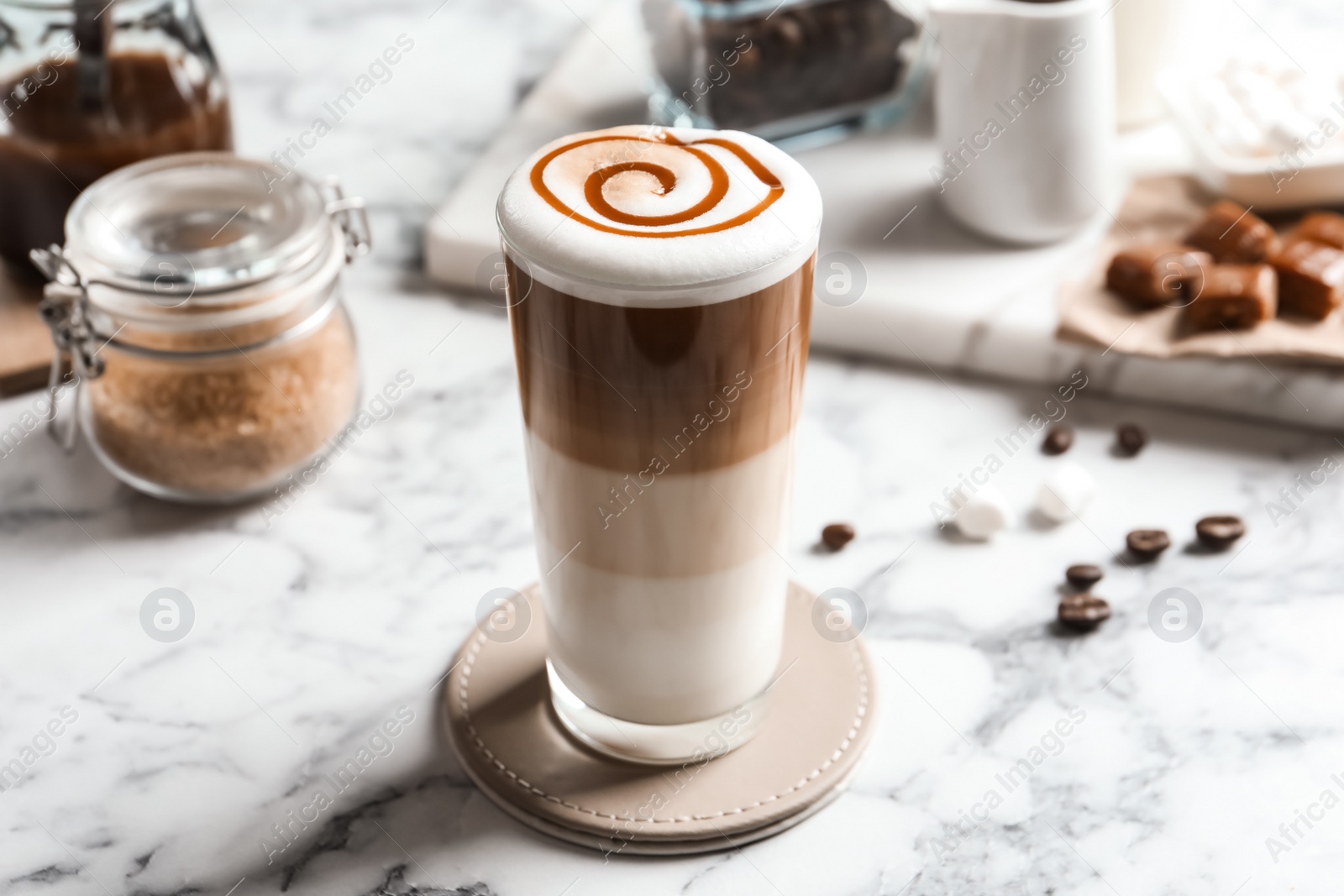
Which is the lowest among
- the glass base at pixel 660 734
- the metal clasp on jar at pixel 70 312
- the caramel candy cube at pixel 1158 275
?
the glass base at pixel 660 734

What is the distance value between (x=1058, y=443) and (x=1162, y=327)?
0.16 meters

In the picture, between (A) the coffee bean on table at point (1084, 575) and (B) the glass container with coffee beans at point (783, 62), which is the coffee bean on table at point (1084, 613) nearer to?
(A) the coffee bean on table at point (1084, 575)

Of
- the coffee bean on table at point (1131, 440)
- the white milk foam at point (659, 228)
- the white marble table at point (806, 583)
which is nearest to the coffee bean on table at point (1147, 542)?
the white marble table at point (806, 583)

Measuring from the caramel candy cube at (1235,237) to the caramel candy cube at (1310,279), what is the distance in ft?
0.09

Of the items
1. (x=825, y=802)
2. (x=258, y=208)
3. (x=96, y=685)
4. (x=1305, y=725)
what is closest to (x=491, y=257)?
(x=258, y=208)

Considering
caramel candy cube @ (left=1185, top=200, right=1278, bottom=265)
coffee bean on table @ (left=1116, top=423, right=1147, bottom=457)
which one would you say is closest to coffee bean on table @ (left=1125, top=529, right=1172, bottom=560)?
coffee bean on table @ (left=1116, top=423, right=1147, bottom=457)

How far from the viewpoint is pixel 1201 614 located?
3.23 ft

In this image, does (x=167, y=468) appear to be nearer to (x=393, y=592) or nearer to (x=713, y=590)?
(x=393, y=592)

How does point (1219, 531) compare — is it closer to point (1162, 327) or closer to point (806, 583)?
point (1162, 327)

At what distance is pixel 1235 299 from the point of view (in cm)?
114

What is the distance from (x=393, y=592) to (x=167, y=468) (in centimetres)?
22

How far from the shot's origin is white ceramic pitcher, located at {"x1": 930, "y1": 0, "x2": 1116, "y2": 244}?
1.19m

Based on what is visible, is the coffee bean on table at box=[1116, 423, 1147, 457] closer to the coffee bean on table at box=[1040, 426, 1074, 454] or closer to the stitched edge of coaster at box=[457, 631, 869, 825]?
the coffee bean on table at box=[1040, 426, 1074, 454]

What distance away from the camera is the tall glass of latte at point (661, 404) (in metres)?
0.65
